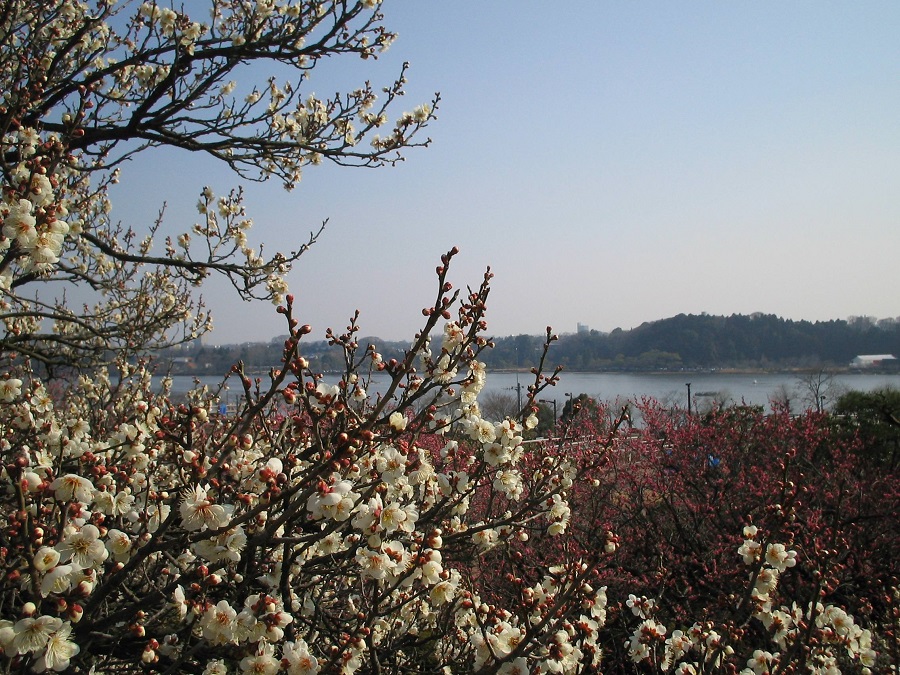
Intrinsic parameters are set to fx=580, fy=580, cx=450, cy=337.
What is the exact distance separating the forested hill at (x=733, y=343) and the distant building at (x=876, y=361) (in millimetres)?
521

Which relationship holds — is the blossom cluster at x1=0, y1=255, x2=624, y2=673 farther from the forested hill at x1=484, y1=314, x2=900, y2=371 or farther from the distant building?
the distant building

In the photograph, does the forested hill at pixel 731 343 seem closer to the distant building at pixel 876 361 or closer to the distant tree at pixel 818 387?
the distant building at pixel 876 361

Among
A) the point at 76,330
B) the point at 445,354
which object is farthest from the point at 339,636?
the point at 76,330

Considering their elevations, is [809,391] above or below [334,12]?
below

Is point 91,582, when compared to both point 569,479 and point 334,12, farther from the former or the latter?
Result: point 334,12

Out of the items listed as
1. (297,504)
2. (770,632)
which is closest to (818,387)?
(770,632)

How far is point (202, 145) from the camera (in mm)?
5199

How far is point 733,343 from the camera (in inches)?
1473

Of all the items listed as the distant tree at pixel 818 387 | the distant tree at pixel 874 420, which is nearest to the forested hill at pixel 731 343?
the distant tree at pixel 818 387

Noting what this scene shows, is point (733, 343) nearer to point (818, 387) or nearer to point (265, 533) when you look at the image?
point (818, 387)

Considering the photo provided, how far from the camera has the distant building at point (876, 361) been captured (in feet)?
101

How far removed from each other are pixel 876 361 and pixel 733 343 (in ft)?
25.1

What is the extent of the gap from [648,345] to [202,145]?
37450mm

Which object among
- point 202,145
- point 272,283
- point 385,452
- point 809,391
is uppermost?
point 202,145
